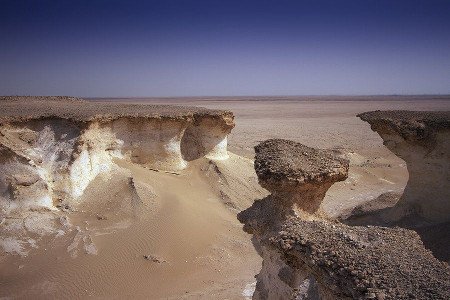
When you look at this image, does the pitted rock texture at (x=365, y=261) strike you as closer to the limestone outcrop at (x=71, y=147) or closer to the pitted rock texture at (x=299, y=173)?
the pitted rock texture at (x=299, y=173)

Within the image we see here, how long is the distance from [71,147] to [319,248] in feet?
37.2

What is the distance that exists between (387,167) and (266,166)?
66.5 feet

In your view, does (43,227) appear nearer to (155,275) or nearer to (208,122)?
(155,275)

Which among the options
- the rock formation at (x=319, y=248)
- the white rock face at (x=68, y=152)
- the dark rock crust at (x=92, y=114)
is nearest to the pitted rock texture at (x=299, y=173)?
the rock formation at (x=319, y=248)

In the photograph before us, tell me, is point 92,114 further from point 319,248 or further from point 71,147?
point 319,248

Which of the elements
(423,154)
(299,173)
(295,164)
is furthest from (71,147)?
(423,154)

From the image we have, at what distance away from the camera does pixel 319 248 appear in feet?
15.5

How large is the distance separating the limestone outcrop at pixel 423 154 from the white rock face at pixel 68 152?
8.55 metres

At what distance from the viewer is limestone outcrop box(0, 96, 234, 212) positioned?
507 inches

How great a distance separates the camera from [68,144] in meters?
13.8

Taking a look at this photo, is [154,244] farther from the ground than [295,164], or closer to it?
closer to it

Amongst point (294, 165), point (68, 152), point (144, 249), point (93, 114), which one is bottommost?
point (144, 249)

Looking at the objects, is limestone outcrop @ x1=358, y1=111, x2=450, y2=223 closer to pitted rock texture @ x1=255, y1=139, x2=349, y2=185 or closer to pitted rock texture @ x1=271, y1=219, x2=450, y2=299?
pitted rock texture @ x1=255, y1=139, x2=349, y2=185

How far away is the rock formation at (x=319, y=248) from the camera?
3.89 m
